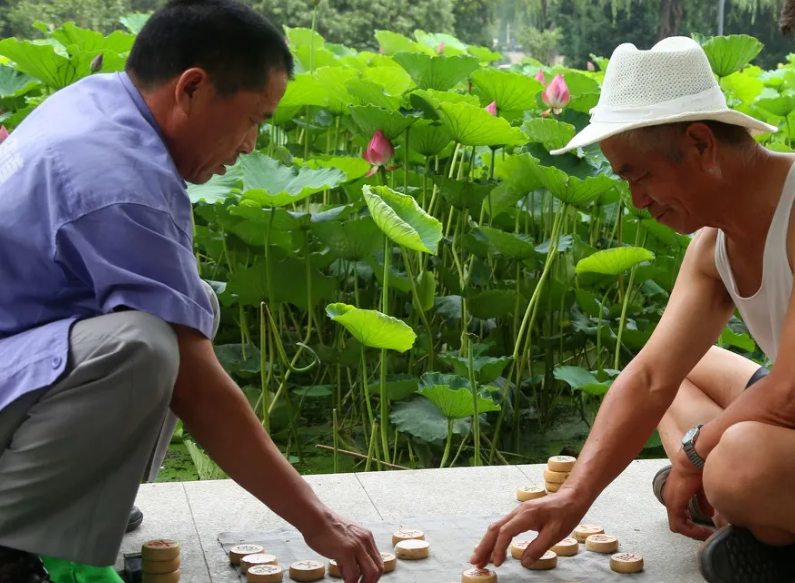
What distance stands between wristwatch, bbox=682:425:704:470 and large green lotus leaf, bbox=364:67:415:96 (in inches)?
70.5

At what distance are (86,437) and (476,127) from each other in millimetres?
1736

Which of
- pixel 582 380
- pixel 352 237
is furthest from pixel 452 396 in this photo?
pixel 352 237

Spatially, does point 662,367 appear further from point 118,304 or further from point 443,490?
point 118,304

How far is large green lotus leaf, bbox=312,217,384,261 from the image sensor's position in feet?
9.48

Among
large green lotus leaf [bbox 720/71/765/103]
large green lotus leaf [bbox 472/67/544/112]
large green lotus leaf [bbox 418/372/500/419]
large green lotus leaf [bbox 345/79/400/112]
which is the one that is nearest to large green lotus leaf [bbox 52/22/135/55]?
large green lotus leaf [bbox 345/79/400/112]

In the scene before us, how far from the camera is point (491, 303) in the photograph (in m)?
3.19

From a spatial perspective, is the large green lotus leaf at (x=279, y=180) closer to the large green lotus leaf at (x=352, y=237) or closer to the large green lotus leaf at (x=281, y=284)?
the large green lotus leaf at (x=352, y=237)

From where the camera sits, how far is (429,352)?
10.4ft

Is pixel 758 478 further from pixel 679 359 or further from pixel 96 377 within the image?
pixel 96 377

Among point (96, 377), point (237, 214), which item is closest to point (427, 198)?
point (237, 214)

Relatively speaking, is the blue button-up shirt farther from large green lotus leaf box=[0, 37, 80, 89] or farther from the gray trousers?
large green lotus leaf box=[0, 37, 80, 89]

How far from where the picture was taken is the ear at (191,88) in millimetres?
1648

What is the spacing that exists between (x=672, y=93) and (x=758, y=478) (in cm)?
64

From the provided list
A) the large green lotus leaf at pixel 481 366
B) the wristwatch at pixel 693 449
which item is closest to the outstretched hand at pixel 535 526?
the wristwatch at pixel 693 449
